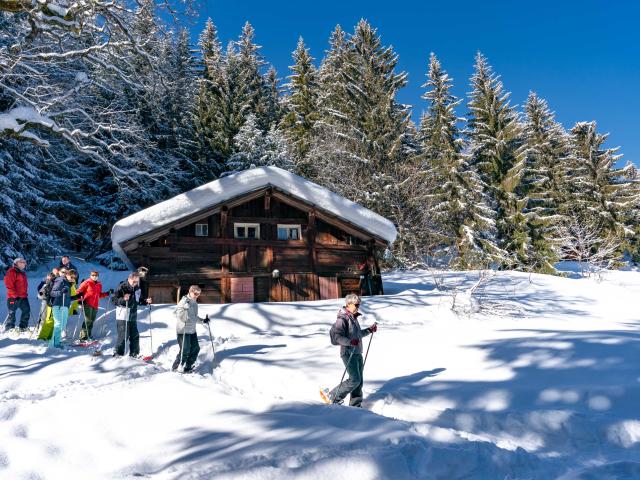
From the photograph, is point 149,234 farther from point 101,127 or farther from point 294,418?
point 294,418

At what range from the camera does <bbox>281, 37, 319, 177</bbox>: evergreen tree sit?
3184cm

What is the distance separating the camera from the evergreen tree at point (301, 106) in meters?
31.8

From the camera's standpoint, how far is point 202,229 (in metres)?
15.7

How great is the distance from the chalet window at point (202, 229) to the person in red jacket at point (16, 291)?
6023 mm

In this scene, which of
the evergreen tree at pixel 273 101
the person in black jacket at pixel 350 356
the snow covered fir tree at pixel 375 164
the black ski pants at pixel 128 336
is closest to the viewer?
the person in black jacket at pixel 350 356

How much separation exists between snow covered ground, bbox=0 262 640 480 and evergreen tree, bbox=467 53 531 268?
17431 millimetres

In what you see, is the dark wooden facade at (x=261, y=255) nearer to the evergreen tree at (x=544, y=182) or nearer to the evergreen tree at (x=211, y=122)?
the evergreen tree at (x=211, y=122)

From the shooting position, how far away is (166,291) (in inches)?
585

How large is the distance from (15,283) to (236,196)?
7.44m

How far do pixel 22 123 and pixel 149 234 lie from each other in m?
5.32

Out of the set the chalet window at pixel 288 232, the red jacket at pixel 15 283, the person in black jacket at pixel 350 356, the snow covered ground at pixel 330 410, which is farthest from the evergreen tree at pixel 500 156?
the red jacket at pixel 15 283

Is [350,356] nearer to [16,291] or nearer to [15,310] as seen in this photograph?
[16,291]

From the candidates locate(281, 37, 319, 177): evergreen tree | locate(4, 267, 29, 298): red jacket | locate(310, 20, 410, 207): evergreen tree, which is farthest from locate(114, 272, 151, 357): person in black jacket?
locate(281, 37, 319, 177): evergreen tree

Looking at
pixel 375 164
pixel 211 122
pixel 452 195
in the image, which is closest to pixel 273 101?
pixel 211 122
